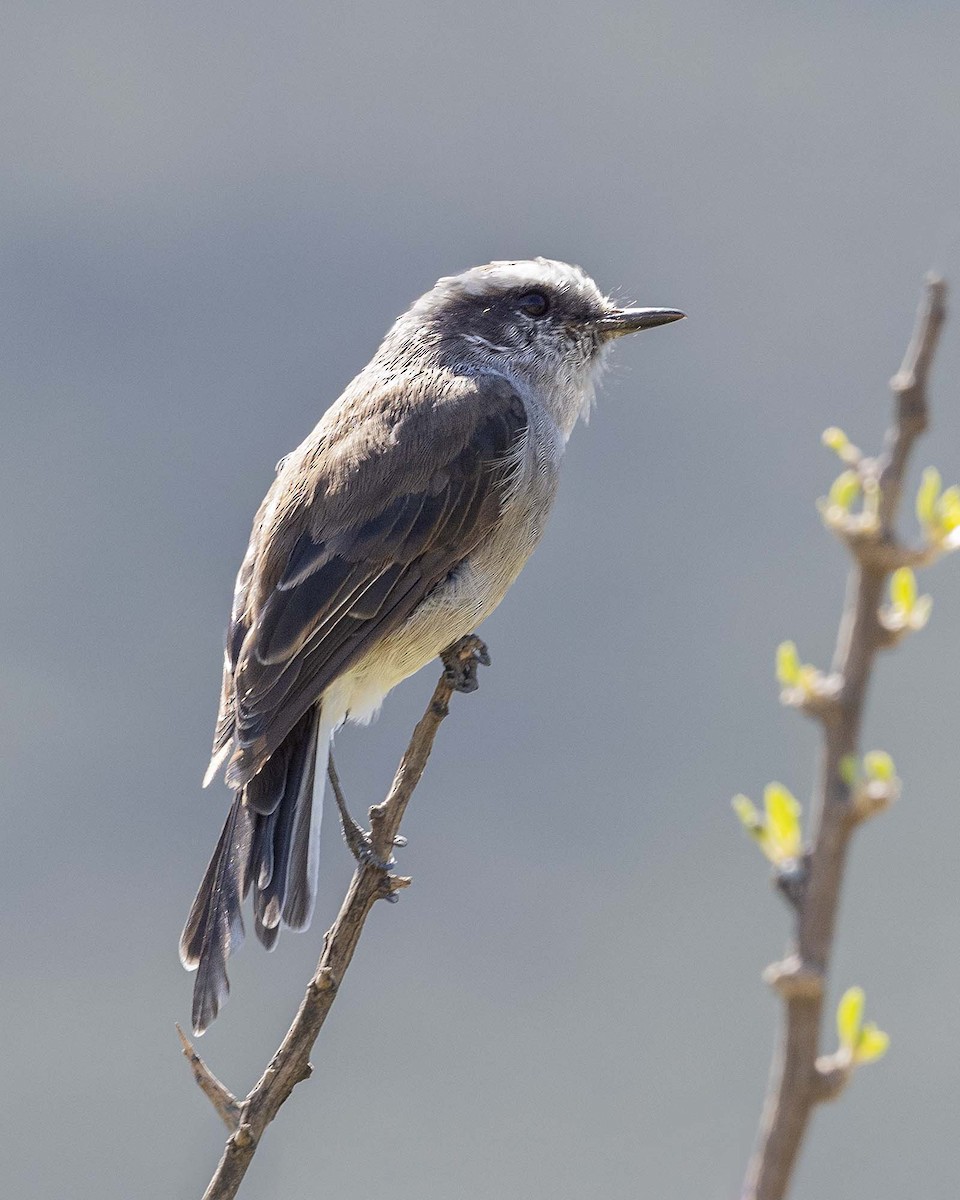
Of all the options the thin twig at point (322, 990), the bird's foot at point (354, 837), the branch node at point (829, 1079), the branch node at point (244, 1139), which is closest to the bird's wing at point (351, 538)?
the bird's foot at point (354, 837)

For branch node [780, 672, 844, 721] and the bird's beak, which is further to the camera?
the bird's beak

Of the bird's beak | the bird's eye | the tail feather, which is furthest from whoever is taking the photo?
the bird's eye

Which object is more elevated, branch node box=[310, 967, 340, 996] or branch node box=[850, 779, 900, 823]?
branch node box=[310, 967, 340, 996]

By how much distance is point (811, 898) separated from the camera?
60cm

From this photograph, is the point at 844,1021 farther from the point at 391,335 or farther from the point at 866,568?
the point at 391,335

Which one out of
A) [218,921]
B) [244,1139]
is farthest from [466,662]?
[244,1139]

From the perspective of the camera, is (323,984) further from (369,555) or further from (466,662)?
(369,555)

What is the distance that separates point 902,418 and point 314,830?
2462mm

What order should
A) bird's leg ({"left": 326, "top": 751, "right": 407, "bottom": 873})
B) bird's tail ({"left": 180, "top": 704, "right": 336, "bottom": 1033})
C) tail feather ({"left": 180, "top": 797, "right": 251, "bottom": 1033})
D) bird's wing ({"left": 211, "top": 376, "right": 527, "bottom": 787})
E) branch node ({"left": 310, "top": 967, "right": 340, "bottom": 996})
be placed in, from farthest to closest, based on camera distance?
bird's wing ({"left": 211, "top": 376, "right": 527, "bottom": 787}) → bird's leg ({"left": 326, "top": 751, "right": 407, "bottom": 873}) → bird's tail ({"left": 180, "top": 704, "right": 336, "bottom": 1033}) → tail feather ({"left": 180, "top": 797, "right": 251, "bottom": 1033}) → branch node ({"left": 310, "top": 967, "right": 340, "bottom": 996})

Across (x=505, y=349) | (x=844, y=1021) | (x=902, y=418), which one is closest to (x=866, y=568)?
(x=902, y=418)

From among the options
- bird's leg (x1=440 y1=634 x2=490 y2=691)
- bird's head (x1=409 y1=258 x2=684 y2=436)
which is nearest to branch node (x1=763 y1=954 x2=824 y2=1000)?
bird's leg (x1=440 y1=634 x2=490 y2=691)

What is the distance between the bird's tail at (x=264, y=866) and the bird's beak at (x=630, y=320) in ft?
5.25

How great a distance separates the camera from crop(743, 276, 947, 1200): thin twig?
587 mm

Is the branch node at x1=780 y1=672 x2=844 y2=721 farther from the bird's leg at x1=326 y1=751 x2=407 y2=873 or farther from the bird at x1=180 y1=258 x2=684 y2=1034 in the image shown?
the bird at x1=180 y1=258 x2=684 y2=1034
